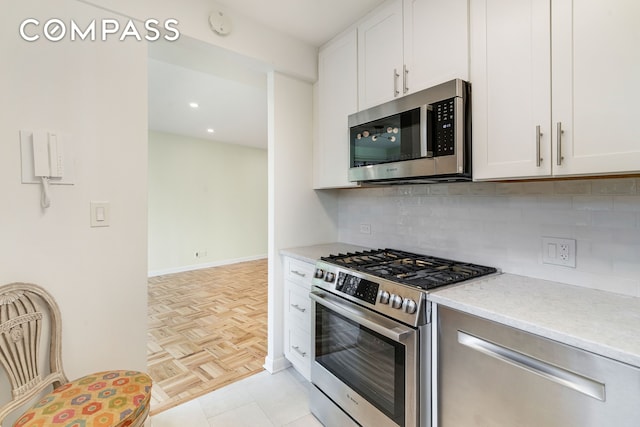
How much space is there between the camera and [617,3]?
3.35 feet

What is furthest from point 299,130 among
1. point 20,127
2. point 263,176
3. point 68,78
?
point 263,176

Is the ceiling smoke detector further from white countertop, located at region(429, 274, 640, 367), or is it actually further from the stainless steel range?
white countertop, located at region(429, 274, 640, 367)

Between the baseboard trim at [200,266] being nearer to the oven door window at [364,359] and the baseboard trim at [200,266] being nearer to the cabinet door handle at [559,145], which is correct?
the oven door window at [364,359]

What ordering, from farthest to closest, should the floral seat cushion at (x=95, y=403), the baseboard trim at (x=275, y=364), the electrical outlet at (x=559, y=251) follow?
the baseboard trim at (x=275, y=364), the electrical outlet at (x=559, y=251), the floral seat cushion at (x=95, y=403)

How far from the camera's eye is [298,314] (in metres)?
2.15

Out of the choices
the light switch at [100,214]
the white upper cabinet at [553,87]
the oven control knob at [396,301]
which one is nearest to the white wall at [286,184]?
the light switch at [100,214]

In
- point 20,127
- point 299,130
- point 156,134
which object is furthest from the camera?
point 156,134

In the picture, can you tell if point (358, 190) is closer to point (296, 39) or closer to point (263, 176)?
point (296, 39)

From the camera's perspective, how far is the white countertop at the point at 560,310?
0.84 meters

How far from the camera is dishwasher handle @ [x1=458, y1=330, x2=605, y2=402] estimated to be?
0.85 metres

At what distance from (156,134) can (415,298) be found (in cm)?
535

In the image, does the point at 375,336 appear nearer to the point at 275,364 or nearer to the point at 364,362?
the point at 364,362

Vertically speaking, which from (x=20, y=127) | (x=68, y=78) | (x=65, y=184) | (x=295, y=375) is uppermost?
(x=68, y=78)

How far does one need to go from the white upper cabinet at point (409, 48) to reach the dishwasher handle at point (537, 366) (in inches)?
47.0
